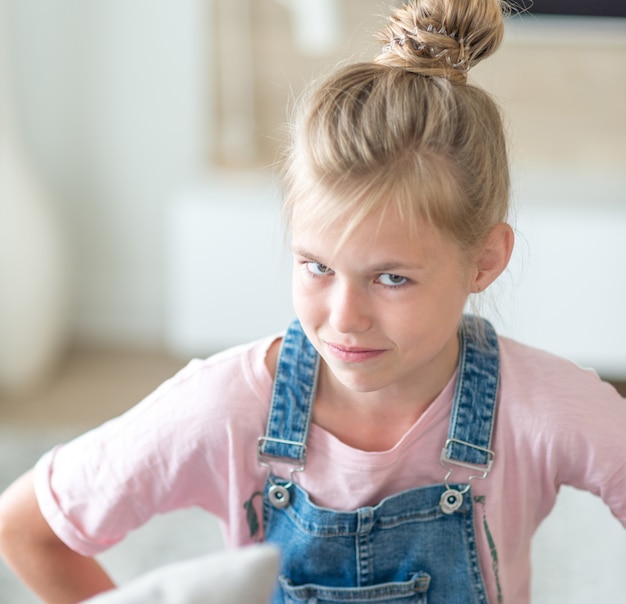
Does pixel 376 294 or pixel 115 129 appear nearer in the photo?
pixel 376 294

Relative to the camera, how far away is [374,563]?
1.01 metres

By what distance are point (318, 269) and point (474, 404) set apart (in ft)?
0.77

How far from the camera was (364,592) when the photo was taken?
1.00 m

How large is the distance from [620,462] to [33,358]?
1.97 m

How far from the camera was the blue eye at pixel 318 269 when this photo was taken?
896mm

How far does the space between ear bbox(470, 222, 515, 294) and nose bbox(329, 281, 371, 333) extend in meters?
0.15

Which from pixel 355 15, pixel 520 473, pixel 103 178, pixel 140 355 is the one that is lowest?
pixel 140 355

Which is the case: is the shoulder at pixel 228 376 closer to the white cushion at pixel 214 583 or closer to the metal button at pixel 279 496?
the metal button at pixel 279 496

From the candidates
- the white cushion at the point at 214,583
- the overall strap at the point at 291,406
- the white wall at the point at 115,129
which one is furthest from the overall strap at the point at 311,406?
the white wall at the point at 115,129

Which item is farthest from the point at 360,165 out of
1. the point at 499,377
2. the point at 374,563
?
the point at 374,563

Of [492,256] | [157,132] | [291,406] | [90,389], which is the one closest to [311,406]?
[291,406]

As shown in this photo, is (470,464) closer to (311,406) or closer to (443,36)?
(311,406)

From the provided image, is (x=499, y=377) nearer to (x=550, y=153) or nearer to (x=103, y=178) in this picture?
(x=550, y=153)

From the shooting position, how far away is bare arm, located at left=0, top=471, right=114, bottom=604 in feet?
3.29
